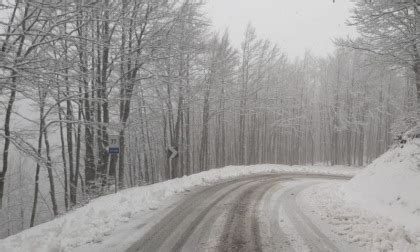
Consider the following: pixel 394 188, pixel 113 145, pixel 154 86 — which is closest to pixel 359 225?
pixel 394 188

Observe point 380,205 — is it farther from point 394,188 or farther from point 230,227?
point 230,227

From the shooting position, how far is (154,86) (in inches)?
701

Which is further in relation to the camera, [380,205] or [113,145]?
[113,145]

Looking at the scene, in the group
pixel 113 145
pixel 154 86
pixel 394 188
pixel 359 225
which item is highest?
pixel 154 86

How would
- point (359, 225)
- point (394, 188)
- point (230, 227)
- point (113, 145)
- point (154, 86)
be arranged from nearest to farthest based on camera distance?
point (230, 227) → point (359, 225) → point (394, 188) → point (113, 145) → point (154, 86)

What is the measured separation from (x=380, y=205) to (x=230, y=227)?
198 inches

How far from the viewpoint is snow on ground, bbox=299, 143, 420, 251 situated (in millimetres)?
7629

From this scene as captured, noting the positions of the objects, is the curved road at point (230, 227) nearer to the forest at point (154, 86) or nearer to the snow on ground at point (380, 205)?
the snow on ground at point (380, 205)

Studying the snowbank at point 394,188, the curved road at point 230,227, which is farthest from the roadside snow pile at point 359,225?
the curved road at point 230,227

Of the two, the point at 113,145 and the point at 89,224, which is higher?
the point at 113,145

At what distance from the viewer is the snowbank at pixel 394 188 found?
9281mm

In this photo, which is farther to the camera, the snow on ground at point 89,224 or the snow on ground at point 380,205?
the snow on ground at point 380,205

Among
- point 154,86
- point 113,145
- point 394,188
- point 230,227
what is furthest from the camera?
point 154,86

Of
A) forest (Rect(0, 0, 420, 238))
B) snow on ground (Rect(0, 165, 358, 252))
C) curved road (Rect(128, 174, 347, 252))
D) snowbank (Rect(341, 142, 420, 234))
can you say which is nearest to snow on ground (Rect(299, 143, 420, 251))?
snowbank (Rect(341, 142, 420, 234))
